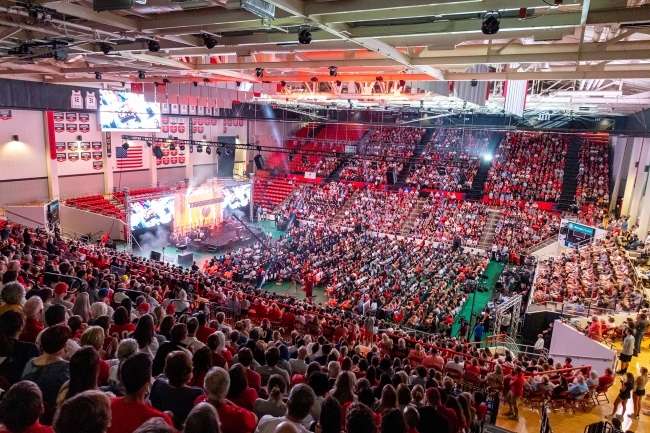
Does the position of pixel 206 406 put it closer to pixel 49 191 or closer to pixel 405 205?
pixel 49 191

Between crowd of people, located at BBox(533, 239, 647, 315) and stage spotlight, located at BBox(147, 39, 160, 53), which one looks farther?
crowd of people, located at BBox(533, 239, 647, 315)

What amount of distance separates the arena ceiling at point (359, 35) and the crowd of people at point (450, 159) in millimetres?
16668

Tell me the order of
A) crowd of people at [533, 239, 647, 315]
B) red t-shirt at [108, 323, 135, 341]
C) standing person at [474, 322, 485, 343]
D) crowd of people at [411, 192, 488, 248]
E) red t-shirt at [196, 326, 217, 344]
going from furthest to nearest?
1. crowd of people at [411, 192, 488, 248]
2. standing person at [474, 322, 485, 343]
3. crowd of people at [533, 239, 647, 315]
4. red t-shirt at [196, 326, 217, 344]
5. red t-shirt at [108, 323, 135, 341]

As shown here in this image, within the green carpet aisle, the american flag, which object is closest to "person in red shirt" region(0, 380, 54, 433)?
the green carpet aisle

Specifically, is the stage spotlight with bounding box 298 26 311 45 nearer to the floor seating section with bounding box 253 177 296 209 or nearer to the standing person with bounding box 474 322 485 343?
the standing person with bounding box 474 322 485 343

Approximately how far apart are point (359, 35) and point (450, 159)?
23802mm

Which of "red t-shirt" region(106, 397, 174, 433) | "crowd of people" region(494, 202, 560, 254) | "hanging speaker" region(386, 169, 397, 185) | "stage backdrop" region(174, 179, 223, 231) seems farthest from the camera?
"hanging speaker" region(386, 169, 397, 185)

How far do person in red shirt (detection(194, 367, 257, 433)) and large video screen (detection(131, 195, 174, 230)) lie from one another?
19.0 meters

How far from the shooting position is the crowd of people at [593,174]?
2284 centimetres

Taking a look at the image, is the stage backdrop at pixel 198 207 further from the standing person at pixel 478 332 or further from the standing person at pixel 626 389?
the standing person at pixel 626 389

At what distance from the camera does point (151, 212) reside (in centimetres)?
2061

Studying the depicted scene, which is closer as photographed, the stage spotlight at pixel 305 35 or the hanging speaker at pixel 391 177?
the stage spotlight at pixel 305 35

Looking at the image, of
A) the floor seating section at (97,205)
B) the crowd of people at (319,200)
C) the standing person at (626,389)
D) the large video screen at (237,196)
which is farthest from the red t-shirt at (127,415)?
the crowd of people at (319,200)

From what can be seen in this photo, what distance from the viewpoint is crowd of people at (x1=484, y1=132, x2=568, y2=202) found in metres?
24.3
